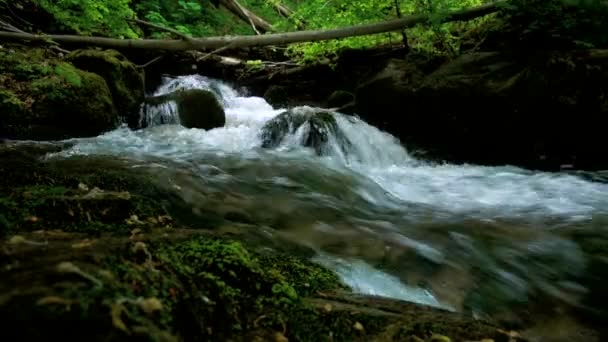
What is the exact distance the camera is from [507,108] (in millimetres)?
8078

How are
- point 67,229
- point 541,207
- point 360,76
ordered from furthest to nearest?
point 360,76
point 541,207
point 67,229

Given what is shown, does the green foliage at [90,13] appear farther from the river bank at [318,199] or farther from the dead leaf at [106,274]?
the dead leaf at [106,274]

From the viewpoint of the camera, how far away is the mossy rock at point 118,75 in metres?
9.09

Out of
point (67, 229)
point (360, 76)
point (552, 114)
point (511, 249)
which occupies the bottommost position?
point (511, 249)

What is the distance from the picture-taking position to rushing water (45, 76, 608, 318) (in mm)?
3639

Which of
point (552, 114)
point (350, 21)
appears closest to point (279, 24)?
point (350, 21)

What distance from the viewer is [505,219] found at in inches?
218

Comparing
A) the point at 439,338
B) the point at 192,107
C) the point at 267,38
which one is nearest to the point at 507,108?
the point at 267,38

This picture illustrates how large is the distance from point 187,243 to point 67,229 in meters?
0.75

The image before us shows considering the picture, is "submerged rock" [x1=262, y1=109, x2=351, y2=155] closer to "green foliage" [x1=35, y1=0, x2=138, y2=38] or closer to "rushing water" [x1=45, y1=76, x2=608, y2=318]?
"rushing water" [x1=45, y1=76, x2=608, y2=318]

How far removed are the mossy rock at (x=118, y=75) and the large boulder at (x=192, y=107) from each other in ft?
1.16

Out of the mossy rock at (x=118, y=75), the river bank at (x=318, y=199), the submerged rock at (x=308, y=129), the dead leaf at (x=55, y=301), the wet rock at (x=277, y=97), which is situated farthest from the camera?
the wet rock at (x=277, y=97)

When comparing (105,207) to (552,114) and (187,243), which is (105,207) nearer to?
(187,243)

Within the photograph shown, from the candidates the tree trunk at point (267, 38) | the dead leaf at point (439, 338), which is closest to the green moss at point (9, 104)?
the tree trunk at point (267, 38)
